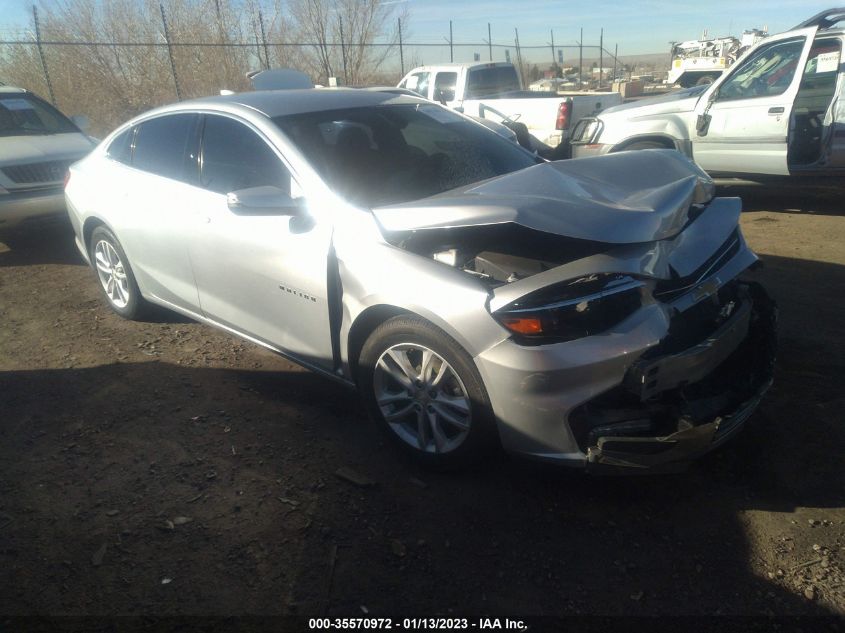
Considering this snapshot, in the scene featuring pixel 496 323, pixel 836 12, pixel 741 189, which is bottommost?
pixel 741 189

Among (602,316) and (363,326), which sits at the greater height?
(602,316)

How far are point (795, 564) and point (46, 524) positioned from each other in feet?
10.2

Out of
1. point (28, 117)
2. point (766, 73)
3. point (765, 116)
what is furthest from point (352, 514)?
point (28, 117)

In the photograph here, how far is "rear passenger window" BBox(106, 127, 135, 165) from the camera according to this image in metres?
4.89

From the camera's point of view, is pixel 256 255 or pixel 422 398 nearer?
pixel 422 398

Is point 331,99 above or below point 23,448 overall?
above

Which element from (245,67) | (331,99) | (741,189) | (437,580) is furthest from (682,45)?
(437,580)

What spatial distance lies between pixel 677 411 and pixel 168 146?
3577 millimetres

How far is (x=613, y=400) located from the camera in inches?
108

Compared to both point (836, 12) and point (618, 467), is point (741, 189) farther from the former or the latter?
point (618, 467)

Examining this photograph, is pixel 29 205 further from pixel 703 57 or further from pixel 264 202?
pixel 703 57

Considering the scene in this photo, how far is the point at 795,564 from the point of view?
2.57m

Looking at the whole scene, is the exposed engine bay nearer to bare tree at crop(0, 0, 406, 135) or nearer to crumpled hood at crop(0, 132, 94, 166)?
crumpled hood at crop(0, 132, 94, 166)

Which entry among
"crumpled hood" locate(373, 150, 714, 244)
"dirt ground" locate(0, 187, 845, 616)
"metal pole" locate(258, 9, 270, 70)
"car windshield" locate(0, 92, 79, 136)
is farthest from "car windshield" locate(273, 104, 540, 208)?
"metal pole" locate(258, 9, 270, 70)
